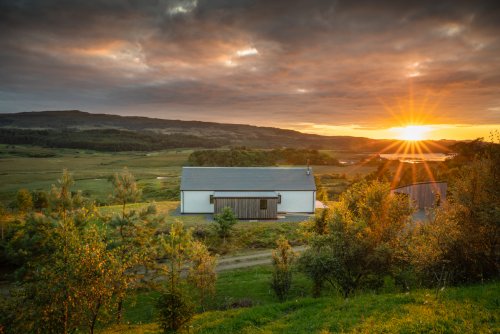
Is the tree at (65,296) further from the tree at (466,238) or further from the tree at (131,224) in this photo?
the tree at (466,238)

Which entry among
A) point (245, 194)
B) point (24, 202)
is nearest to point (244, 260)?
point (245, 194)

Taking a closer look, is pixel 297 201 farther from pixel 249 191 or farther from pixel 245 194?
pixel 245 194

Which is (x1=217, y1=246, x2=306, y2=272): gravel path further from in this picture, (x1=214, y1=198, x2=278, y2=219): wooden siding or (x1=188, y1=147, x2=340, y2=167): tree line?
(x1=188, y1=147, x2=340, y2=167): tree line

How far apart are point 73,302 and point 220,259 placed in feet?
69.5

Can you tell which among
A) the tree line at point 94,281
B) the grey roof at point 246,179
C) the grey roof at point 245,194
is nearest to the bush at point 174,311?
the tree line at point 94,281

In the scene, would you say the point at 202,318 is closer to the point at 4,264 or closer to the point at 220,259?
the point at 220,259

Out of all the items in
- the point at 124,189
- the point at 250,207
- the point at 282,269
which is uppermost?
the point at 124,189

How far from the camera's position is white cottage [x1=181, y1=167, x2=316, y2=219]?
145 ft

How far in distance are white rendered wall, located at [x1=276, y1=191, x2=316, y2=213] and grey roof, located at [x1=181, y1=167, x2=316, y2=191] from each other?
692 millimetres

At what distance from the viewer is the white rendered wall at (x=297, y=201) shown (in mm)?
47094

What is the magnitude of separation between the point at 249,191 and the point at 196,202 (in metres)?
7.28

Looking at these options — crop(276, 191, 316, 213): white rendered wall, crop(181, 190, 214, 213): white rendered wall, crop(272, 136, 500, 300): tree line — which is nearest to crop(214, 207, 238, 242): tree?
crop(181, 190, 214, 213): white rendered wall

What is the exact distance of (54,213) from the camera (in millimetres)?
23453

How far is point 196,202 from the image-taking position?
45.7 metres
